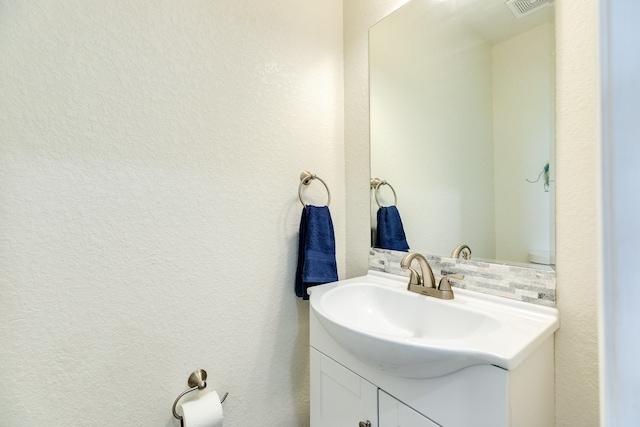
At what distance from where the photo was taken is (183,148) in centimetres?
89

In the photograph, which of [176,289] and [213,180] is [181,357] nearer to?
[176,289]

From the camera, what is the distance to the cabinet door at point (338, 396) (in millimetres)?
760

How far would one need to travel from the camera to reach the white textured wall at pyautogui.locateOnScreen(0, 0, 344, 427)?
0.68 metres

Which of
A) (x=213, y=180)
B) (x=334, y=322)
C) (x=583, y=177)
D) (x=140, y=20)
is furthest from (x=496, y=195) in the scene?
(x=140, y=20)

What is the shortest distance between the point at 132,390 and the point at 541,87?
59.4 inches

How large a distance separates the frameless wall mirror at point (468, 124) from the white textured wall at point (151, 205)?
371 millimetres

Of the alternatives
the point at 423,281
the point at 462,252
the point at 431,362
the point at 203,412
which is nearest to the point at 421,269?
the point at 423,281

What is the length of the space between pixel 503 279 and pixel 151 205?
44.0 inches

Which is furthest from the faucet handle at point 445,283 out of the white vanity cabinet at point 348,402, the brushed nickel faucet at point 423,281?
the white vanity cabinet at point 348,402

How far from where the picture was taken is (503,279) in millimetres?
820

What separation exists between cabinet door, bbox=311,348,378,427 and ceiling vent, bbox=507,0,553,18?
1.19 m

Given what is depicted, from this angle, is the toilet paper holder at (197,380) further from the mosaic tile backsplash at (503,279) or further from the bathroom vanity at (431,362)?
the mosaic tile backsplash at (503,279)

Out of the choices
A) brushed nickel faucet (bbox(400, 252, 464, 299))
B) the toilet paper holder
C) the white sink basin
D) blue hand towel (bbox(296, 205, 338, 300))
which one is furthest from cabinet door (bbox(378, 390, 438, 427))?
the toilet paper holder

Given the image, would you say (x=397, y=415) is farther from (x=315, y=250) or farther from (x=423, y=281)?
(x=315, y=250)
